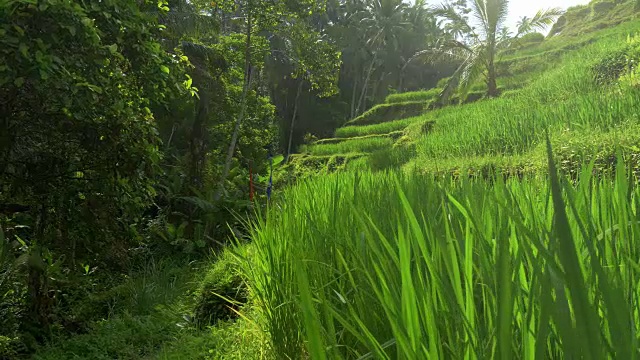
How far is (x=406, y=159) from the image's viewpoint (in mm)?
7207

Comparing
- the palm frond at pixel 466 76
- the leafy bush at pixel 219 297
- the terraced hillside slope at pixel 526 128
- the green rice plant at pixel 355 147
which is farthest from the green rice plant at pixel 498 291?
the palm frond at pixel 466 76

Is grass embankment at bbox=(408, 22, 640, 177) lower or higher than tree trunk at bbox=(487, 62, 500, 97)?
lower

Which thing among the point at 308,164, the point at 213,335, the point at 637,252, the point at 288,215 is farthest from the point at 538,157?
the point at 308,164

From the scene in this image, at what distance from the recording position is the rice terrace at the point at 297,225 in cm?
66

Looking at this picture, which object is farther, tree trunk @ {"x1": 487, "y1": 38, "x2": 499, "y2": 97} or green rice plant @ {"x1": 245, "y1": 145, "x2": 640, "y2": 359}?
tree trunk @ {"x1": 487, "y1": 38, "x2": 499, "y2": 97}

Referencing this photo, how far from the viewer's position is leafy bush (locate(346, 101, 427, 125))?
14.5m

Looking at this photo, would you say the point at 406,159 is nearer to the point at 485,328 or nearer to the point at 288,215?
the point at 288,215

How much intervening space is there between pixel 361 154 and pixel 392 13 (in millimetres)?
23279

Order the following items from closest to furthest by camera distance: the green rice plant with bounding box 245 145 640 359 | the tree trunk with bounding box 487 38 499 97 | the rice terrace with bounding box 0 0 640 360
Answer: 1. the green rice plant with bounding box 245 145 640 359
2. the rice terrace with bounding box 0 0 640 360
3. the tree trunk with bounding box 487 38 499 97

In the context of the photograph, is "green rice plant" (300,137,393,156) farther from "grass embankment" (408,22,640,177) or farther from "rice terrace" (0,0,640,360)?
"grass embankment" (408,22,640,177)

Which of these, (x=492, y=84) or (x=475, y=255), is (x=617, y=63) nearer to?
(x=492, y=84)

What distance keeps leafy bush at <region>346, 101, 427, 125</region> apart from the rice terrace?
20.0 ft

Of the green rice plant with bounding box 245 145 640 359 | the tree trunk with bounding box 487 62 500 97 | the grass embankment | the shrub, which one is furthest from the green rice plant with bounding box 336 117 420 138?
the green rice plant with bounding box 245 145 640 359

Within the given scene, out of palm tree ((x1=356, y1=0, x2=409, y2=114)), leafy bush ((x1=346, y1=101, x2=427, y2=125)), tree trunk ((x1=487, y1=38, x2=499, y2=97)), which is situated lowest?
leafy bush ((x1=346, y1=101, x2=427, y2=125))
